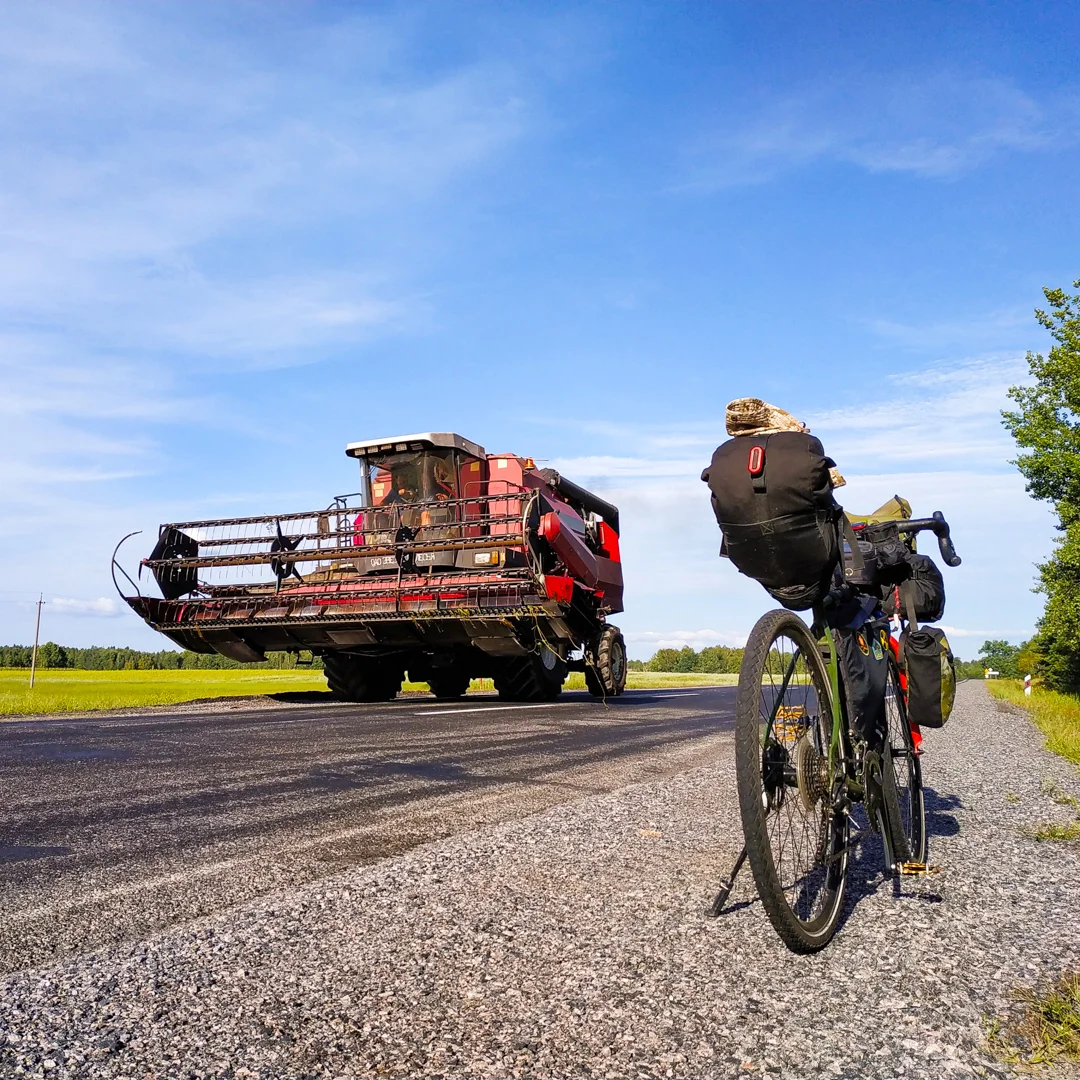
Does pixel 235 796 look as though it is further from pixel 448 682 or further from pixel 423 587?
pixel 448 682

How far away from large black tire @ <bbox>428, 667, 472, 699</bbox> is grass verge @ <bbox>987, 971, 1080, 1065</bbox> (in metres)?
13.2

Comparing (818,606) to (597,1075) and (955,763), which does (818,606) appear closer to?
(597,1075)

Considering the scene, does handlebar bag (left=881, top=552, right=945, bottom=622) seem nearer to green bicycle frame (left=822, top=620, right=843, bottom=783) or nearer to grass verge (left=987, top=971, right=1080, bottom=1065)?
green bicycle frame (left=822, top=620, right=843, bottom=783)

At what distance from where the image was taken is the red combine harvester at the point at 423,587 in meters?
12.6

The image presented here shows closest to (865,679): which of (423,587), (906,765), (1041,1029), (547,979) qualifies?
(906,765)

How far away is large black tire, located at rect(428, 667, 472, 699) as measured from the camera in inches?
607

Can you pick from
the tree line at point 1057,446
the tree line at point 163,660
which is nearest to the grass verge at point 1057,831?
the tree line at point 1057,446

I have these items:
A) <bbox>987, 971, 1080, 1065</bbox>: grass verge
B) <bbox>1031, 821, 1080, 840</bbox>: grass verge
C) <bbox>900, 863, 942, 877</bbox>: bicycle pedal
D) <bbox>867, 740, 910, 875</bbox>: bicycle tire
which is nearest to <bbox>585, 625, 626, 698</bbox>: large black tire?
<bbox>1031, 821, 1080, 840</bbox>: grass verge

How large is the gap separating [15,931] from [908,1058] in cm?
248

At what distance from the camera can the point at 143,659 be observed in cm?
7981

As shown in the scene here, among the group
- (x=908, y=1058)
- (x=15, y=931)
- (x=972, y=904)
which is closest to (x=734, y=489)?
(x=908, y=1058)

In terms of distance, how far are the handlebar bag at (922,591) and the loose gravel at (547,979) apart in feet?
3.60

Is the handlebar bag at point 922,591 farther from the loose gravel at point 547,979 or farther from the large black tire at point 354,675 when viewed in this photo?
the large black tire at point 354,675

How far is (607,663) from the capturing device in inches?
600
